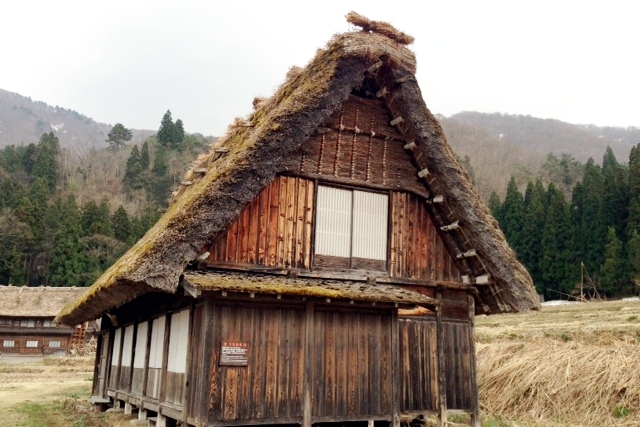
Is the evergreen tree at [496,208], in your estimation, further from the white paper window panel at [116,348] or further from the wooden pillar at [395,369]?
the wooden pillar at [395,369]

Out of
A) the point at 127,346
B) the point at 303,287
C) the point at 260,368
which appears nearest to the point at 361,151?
the point at 303,287

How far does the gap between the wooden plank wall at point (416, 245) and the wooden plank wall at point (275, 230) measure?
78.4 inches

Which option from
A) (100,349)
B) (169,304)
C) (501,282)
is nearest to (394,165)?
(501,282)

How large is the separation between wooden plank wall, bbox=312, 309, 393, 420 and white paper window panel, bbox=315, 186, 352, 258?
1452 mm

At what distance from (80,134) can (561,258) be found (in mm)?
147589

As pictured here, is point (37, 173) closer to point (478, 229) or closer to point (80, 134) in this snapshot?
point (478, 229)

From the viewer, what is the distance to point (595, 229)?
159 ft

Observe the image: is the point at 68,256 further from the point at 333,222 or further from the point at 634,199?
the point at 634,199

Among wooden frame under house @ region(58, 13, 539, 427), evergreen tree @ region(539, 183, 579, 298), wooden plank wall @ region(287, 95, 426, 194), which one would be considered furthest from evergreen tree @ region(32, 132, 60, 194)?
wooden plank wall @ region(287, 95, 426, 194)

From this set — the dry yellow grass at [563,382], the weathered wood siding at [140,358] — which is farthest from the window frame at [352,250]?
the dry yellow grass at [563,382]

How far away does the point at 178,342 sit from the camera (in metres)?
10.6

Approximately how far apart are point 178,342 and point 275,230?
274 cm

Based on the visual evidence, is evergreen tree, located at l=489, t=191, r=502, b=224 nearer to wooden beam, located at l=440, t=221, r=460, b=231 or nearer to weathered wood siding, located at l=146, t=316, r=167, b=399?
wooden beam, located at l=440, t=221, r=460, b=231

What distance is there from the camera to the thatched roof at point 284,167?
9.36 m
